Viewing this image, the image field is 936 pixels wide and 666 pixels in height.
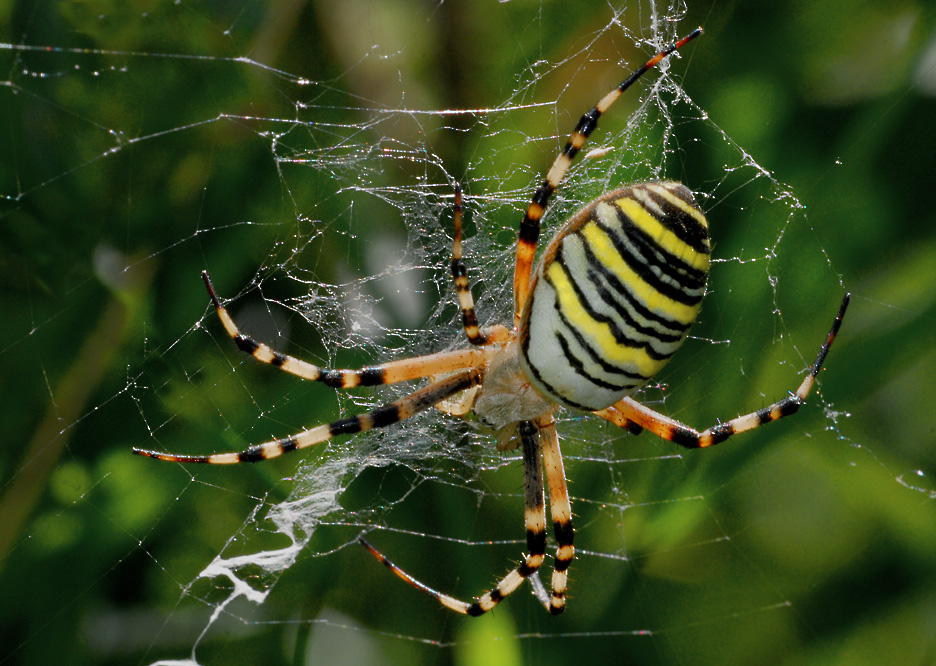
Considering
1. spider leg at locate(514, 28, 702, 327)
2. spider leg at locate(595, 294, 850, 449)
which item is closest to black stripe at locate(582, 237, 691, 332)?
spider leg at locate(514, 28, 702, 327)

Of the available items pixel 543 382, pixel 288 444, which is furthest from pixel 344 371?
pixel 543 382

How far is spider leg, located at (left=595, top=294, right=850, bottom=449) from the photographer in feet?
7.75

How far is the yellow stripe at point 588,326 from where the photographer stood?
1774 millimetres

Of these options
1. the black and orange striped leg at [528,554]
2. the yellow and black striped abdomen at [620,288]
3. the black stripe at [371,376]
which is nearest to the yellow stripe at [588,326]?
the yellow and black striped abdomen at [620,288]

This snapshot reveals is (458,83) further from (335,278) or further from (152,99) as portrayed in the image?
(152,99)

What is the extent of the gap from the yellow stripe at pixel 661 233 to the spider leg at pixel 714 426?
34.6 inches

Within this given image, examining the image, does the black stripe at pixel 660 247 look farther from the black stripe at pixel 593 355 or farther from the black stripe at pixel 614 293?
the black stripe at pixel 593 355

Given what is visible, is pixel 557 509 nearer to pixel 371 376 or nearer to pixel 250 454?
pixel 371 376

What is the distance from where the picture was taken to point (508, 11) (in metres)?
2.42

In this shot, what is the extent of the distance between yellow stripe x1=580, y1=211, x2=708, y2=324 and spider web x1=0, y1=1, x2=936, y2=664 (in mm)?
763

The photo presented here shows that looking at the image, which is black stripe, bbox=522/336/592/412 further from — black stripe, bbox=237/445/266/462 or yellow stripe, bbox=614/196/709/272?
black stripe, bbox=237/445/266/462

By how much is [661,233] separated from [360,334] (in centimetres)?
131

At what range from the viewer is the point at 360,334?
2543 millimetres

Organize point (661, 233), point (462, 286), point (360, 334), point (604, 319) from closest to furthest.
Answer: point (661, 233)
point (604, 319)
point (462, 286)
point (360, 334)
